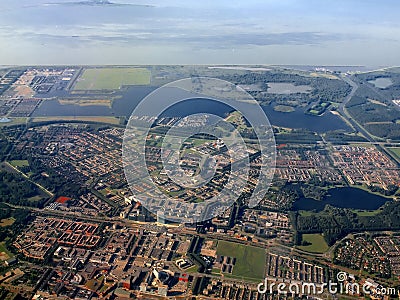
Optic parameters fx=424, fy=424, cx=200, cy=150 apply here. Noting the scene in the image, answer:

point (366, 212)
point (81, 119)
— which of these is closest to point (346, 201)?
point (366, 212)

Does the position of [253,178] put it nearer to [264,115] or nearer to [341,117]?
[264,115]

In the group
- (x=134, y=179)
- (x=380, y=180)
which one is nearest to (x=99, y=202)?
(x=134, y=179)

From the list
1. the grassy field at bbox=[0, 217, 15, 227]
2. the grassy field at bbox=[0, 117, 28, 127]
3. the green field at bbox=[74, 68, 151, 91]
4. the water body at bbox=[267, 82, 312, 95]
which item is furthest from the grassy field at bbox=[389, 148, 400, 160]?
the grassy field at bbox=[0, 117, 28, 127]

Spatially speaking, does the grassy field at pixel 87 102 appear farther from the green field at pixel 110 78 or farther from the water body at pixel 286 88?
the water body at pixel 286 88

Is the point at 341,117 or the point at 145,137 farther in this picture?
the point at 341,117

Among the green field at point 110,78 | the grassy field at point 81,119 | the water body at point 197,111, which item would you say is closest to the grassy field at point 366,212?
the water body at point 197,111

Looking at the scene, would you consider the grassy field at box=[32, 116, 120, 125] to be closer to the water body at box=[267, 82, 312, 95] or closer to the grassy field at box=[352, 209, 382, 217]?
the water body at box=[267, 82, 312, 95]
